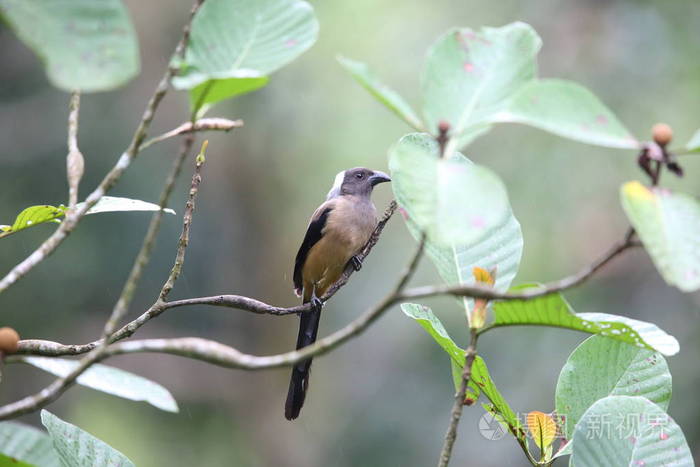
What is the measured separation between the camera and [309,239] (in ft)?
15.0

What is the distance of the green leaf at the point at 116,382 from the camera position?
1097mm

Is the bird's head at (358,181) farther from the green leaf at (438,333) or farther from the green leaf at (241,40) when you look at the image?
the green leaf at (241,40)

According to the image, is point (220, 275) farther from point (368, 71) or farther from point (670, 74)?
point (368, 71)

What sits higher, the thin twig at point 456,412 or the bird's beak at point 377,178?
the thin twig at point 456,412

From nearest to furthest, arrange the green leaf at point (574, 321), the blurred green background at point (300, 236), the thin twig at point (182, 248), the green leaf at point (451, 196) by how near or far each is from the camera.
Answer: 1. the green leaf at point (451, 196)
2. the green leaf at point (574, 321)
3. the thin twig at point (182, 248)
4. the blurred green background at point (300, 236)

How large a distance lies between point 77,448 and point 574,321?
2.89 feet

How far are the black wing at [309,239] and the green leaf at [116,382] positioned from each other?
3303 millimetres

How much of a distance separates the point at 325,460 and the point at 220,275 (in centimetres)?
273

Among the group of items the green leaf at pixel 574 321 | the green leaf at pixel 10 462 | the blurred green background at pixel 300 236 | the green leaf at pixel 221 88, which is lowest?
the blurred green background at pixel 300 236

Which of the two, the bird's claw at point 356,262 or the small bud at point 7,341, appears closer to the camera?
the small bud at point 7,341

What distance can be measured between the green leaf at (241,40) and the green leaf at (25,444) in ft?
1.66

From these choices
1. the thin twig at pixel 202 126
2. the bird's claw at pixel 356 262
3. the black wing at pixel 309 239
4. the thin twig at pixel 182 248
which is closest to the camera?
the thin twig at pixel 202 126

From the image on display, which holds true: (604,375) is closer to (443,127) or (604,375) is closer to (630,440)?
(630,440)

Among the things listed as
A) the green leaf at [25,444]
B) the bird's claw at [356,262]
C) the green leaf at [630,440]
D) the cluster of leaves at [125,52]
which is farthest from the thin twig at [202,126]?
the bird's claw at [356,262]
